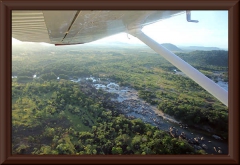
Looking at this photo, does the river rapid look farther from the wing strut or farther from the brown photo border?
the brown photo border

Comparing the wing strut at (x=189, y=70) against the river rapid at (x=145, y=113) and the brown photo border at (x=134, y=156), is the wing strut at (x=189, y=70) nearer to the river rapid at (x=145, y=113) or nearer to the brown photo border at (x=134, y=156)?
the brown photo border at (x=134, y=156)

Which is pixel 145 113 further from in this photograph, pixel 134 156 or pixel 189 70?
pixel 134 156

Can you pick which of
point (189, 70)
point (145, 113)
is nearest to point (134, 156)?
A: point (189, 70)

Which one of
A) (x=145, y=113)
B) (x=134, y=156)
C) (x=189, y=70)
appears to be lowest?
Result: (x=145, y=113)

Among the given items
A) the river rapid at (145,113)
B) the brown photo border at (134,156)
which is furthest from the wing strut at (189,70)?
the river rapid at (145,113)

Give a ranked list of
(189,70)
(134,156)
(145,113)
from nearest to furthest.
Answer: (134,156)
(189,70)
(145,113)

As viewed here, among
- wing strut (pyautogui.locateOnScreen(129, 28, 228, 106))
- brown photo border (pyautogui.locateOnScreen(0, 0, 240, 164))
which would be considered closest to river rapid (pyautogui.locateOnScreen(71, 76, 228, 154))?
wing strut (pyautogui.locateOnScreen(129, 28, 228, 106))
